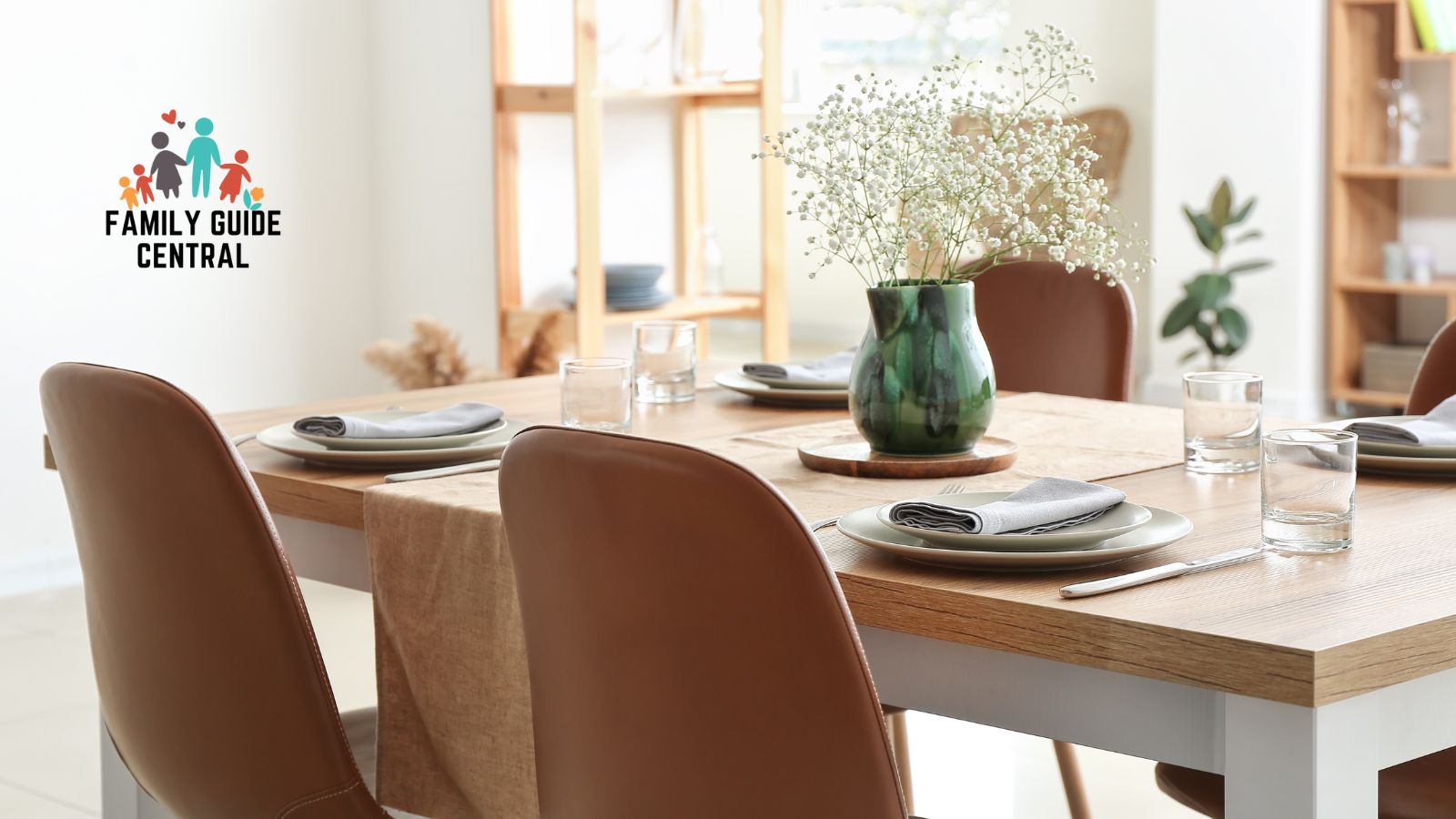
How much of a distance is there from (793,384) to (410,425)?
23.5 inches

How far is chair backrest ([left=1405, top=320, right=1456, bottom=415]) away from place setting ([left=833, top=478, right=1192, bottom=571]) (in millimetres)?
959

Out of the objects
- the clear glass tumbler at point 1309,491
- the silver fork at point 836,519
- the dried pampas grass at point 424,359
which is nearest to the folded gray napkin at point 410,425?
the silver fork at point 836,519

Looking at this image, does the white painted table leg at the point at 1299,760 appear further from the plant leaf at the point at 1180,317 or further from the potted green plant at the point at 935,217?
the plant leaf at the point at 1180,317

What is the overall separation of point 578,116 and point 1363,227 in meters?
3.51

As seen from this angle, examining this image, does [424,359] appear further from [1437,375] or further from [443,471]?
[1437,375]

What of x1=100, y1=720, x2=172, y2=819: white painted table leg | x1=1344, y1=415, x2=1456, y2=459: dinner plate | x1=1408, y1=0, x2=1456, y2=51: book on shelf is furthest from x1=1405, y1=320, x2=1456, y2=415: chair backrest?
x1=1408, y1=0, x2=1456, y2=51: book on shelf

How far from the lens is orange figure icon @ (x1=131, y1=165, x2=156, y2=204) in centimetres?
427

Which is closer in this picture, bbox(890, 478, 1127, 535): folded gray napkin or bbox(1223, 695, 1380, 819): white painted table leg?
bbox(1223, 695, 1380, 819): white painted table leg

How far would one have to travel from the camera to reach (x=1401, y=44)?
234 inches

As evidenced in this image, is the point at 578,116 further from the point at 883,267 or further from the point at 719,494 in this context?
the point at 719,494

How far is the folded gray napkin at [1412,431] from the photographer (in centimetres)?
174

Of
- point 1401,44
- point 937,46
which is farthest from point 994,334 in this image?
point 937,46

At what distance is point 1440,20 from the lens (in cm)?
586

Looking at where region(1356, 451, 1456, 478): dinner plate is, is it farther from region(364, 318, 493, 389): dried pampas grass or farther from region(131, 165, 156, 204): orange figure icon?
region(131, 165, 156, 204): orange figure icon
